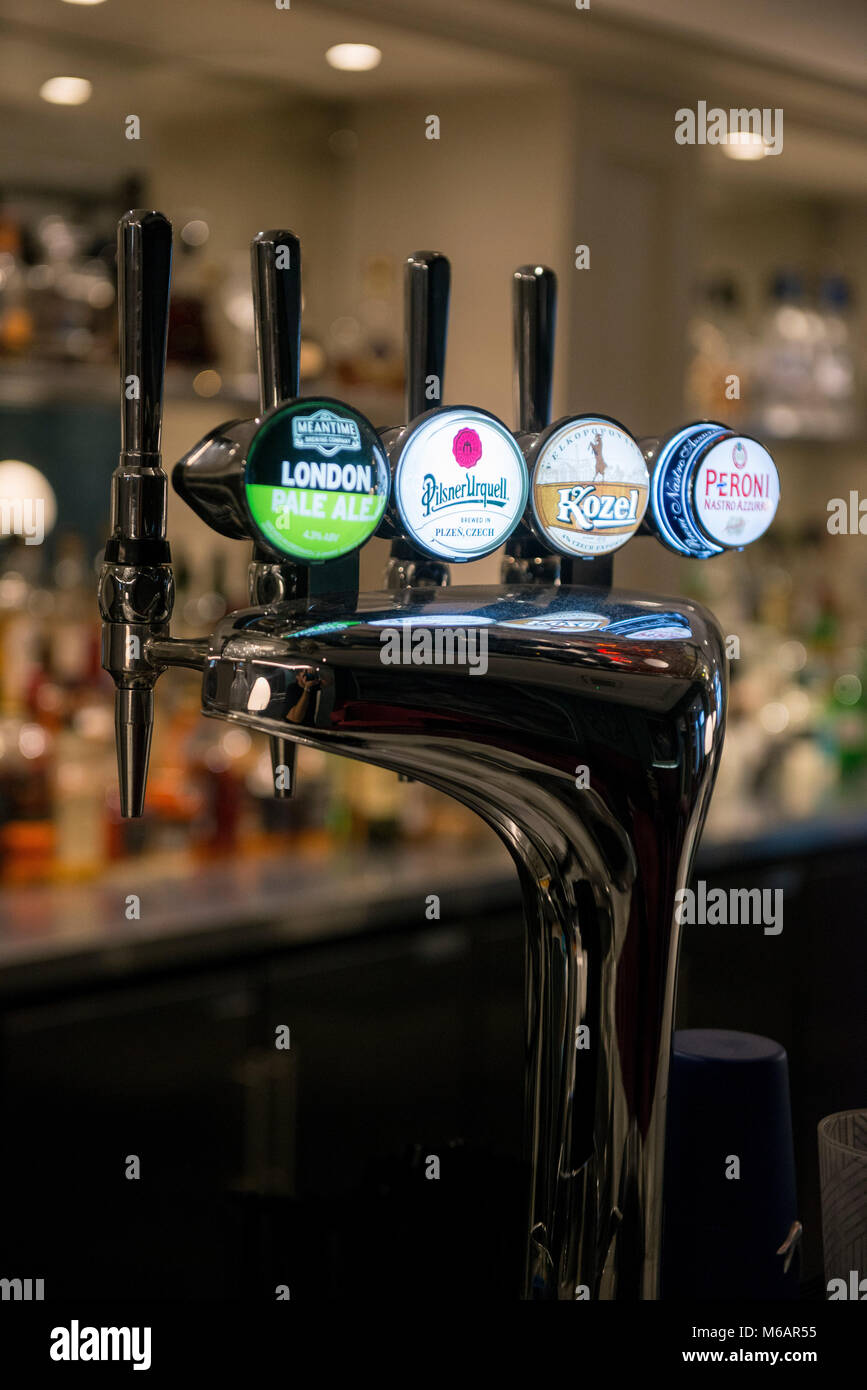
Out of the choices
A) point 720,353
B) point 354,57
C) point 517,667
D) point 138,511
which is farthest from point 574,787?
point 720,353

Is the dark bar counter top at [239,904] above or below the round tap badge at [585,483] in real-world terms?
below

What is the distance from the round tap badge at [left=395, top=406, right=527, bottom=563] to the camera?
1.67 feet

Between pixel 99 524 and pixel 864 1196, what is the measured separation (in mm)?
2041

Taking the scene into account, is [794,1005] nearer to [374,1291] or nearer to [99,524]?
[374,1291]

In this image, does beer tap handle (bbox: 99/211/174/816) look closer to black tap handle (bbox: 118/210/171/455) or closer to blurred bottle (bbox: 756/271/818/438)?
black tap handle (bbox: 118/210/171/455)

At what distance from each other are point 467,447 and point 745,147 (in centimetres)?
246

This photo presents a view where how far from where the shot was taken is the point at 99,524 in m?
2.39

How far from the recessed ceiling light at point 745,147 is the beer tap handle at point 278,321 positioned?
228 cm

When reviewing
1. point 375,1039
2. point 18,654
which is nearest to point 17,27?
point 18,654

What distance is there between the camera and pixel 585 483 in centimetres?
54

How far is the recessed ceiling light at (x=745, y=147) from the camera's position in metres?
2.62

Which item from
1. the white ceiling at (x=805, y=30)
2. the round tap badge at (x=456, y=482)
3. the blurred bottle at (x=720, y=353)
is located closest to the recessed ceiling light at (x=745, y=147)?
the blurred bottle at (x=720, y=353)

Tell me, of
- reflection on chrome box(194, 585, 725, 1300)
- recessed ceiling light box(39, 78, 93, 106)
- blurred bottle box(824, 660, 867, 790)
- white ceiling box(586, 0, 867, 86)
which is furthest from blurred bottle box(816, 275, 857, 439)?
reflection on chrome box(194, 585, 725, 1300)

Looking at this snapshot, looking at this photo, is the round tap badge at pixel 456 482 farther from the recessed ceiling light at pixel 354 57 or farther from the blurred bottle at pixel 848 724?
the blurred bottle at pixel 848 724
